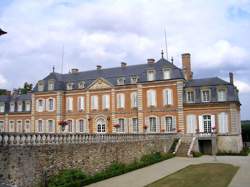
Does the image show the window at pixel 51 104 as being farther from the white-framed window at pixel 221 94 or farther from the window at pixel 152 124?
the white-framed window at pixel 221 94

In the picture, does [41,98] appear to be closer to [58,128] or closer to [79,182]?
[58,128]

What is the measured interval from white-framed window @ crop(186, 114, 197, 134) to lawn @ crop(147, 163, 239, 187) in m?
12.0

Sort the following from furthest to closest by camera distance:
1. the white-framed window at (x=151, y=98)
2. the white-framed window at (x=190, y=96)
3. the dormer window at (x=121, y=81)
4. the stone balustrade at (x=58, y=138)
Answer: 1. the dormer window at (x=121, y=81)
2. the white-framed window at (x=151, y=98)
3. the white-framed window at (x=190, y=96)
4. the stone balustrade at (x=58, y=138)

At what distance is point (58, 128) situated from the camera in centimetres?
3803

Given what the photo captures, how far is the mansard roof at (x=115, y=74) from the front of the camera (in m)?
33.8

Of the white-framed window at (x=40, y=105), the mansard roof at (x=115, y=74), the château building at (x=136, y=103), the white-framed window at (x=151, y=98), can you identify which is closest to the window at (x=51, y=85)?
the château building at (x=136, y=103)

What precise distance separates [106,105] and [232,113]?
43.5 feet

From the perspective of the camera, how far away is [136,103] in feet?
114

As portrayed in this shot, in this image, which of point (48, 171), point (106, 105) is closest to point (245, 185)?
point (48, 171)

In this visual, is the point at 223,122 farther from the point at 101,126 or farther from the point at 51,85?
the point at 51,85

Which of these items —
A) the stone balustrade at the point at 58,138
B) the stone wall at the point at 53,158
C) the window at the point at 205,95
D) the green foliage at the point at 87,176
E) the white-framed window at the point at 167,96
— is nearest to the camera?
the stone wall at the point at 53,158

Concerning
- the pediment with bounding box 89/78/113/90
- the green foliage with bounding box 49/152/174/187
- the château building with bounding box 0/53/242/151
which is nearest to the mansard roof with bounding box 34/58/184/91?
the château building with bounding box 0/53/242/151

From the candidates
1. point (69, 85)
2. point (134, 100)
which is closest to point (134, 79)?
point (134, 100)

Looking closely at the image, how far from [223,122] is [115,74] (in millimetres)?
13233
